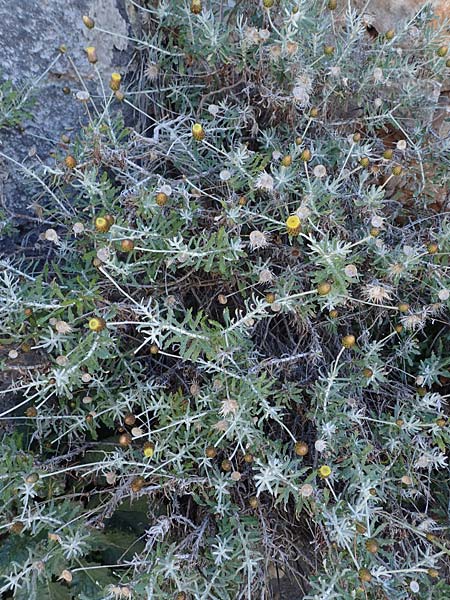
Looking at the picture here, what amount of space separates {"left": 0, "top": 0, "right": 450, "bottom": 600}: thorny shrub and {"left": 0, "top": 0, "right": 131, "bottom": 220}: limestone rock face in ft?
0.43

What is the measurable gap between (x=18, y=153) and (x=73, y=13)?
0.59m

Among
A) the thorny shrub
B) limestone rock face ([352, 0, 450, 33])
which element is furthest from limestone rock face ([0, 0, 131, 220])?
Answer: limestone rock face ([352, 0, 450, 33])

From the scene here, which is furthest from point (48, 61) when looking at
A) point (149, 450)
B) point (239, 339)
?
point (149, 450)

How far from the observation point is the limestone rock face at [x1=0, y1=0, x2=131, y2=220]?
215 cm

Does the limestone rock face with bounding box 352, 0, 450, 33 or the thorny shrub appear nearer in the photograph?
the thorny shrub

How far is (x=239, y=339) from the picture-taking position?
63.7 inches

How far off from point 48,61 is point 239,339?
4.48ft

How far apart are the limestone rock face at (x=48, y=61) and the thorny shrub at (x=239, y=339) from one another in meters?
0.13

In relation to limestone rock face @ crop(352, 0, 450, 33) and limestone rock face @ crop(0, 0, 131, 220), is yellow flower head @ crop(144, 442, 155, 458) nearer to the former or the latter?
limestone rock face @ crop(0, 0, 131, 220)

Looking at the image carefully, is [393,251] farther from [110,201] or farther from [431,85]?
[110,201]

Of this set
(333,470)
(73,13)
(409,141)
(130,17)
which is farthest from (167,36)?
(333,470)

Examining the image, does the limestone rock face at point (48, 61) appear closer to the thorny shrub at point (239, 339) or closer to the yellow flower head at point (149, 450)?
the thorny shrub at point (239, 339)

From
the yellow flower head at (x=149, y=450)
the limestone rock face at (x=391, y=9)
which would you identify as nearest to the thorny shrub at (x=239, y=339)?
the yellow flower head at (x=149, y=450)

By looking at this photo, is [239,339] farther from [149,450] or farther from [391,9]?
[391,9]
